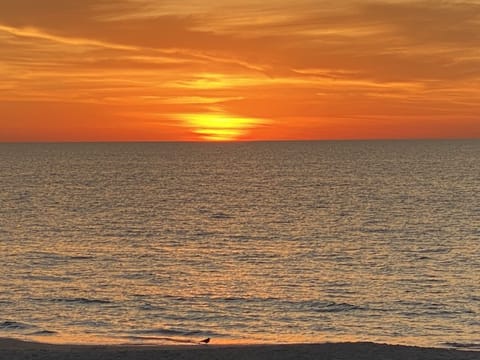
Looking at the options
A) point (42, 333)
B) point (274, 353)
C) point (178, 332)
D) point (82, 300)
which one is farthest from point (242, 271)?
point (274, 353)

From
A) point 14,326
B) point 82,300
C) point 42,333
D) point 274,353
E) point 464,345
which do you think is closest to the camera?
point 274,353

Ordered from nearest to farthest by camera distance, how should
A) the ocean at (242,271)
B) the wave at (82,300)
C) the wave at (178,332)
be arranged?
the wave at (178,332), the ocean at (242,271), the wave at (82,300)

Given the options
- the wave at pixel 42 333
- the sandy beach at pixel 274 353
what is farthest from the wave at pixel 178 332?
the sandy beach at pixel 274 353

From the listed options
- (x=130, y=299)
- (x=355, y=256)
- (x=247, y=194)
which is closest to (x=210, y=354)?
(x=130, y=299)

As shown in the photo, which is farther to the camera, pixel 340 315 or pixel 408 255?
pixel 408 255

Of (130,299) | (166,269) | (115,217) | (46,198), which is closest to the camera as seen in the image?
(130,299)

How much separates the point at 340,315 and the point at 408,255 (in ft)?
71.0

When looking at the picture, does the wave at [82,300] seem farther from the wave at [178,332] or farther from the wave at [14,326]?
the wave at [178,332]

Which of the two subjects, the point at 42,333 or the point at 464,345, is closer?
the point at 464,345

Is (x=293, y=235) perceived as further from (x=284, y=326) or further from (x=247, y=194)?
(x=247, y=194)

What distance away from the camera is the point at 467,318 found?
38.6 m

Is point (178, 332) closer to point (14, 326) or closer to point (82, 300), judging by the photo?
point (14, 326)

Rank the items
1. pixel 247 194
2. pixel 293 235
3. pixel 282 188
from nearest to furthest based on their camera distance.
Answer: pixel 293 235, pixel 247 194, pixel 282 188

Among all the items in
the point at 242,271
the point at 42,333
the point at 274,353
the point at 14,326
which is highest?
the point at 274,353
